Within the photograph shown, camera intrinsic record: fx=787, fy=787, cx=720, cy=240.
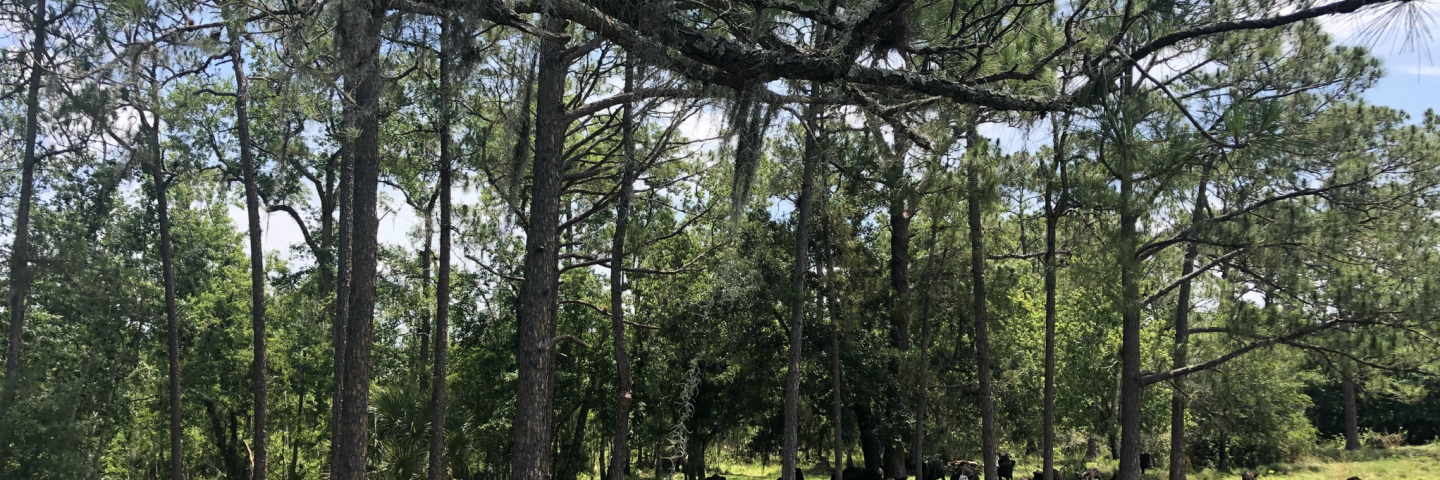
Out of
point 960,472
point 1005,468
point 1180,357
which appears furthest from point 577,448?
point 1180,357

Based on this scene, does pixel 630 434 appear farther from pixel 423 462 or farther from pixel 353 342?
pixel 353 342

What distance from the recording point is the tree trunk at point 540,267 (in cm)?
634

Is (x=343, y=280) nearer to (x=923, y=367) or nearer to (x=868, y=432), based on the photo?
(x=923, y=367)

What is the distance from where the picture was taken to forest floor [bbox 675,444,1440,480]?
64.1 ft

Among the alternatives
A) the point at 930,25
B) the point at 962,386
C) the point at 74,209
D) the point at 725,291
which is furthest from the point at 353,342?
the point at 74,209

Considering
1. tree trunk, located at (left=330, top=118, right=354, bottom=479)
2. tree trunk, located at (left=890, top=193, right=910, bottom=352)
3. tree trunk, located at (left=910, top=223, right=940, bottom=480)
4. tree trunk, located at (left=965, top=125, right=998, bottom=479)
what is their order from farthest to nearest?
tree trunk, located at (left=890, top=193, right=910, bottom=352) < tree trunk, located at (left=910, top=223, right=940, bottom=480) < tree trunk, located at (left=965, top=125, right=998, bottom=479) < tree trunk, located at (left=330, top=118, right=354, bottom=479)

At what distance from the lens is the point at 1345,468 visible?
21.3m

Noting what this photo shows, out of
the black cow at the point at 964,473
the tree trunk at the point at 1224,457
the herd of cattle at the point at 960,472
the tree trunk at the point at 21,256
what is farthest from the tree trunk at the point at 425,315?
the tree trunk at the point at 1224,457

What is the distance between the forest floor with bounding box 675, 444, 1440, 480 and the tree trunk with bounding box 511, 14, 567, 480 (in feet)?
50.7

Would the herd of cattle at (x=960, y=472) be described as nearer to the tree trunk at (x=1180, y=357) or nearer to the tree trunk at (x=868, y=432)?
the tree trunk at (x=868, y=432)

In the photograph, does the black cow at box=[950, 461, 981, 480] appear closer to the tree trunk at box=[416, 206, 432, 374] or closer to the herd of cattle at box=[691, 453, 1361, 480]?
the herd of cattle at box=[691, 453, 1361, 480]

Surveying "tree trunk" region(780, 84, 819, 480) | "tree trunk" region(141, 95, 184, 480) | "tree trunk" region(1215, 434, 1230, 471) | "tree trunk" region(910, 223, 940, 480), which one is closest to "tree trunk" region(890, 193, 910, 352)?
"tree trunk" region(910, 223, 940, 480)

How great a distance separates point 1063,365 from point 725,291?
10.8 meters

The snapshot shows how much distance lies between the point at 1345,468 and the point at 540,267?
24447mm
